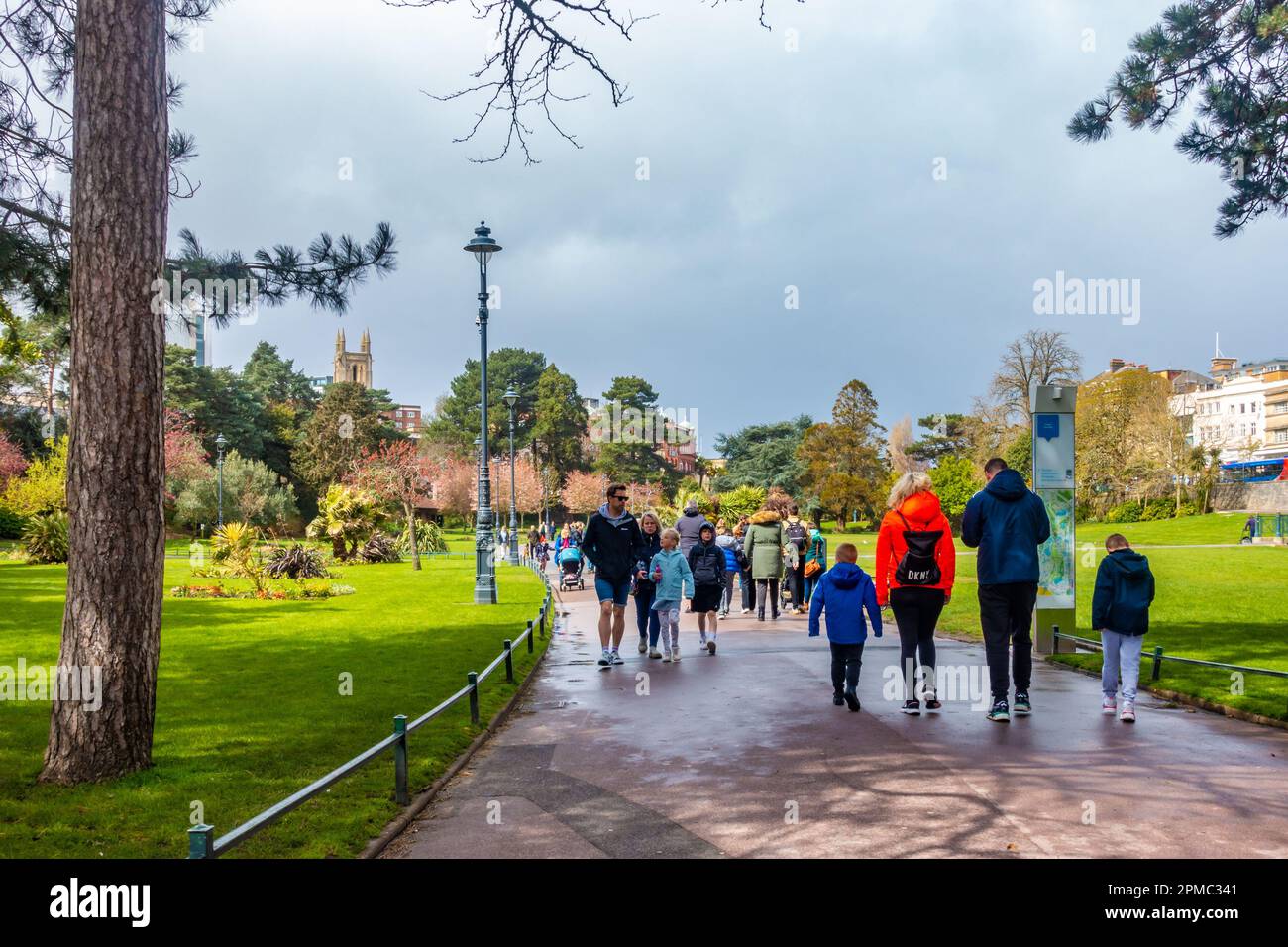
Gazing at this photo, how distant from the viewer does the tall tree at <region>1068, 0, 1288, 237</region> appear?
37.4ft

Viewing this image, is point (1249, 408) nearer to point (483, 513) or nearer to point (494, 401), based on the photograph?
point (494, 401)

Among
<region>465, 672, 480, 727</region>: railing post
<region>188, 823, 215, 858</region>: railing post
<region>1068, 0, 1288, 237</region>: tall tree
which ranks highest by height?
<region>1068, 0, 1288, 237</region>: tall tree

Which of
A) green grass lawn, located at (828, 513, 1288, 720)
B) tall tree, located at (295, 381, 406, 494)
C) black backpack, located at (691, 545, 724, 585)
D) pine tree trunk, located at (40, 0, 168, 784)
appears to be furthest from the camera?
tall tree, located at (295, 381, 406, 494)

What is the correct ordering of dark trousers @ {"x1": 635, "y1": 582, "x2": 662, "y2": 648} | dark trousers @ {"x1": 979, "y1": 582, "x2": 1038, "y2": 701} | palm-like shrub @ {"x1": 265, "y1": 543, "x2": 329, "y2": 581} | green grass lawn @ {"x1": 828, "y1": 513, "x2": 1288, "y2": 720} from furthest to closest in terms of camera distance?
palm-like shrub @ {"x1": 265, "y1": 543, "x2": 329, "y2": 581} < dark trousers @ {"x1": 635, "y1": 582, "x2": 662, "y2": 648} < green grass lawn @ {"x1": 828, "y1": 513, "x2": 1288, "y2": 720} < dark trousers @ {"x1": 979, "y1": 582, "x2": 1038, "y2": 701}

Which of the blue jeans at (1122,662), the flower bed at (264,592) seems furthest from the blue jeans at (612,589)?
the flower bed at (264,592)

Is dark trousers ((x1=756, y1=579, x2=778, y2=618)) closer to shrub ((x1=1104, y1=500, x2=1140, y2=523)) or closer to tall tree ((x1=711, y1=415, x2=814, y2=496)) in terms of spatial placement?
shrub ((x1=1104, y1=500, x2=1140, y2=523))

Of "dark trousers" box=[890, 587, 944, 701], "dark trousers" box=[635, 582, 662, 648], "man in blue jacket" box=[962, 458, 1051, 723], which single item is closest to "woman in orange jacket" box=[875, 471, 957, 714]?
"dark trousers" box=[890, 587, 944, 701]

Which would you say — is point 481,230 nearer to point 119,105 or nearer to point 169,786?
point 119,105

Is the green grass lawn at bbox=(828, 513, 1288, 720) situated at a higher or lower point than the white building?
lower

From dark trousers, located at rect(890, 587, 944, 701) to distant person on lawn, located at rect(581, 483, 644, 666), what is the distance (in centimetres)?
384

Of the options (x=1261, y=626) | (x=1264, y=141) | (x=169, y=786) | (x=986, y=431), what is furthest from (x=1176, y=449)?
(x=169, y=786)

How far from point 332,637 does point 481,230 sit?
9237 millimetres

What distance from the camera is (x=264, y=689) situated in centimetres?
1039

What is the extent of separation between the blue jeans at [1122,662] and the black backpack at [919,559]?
1457 millimetres
